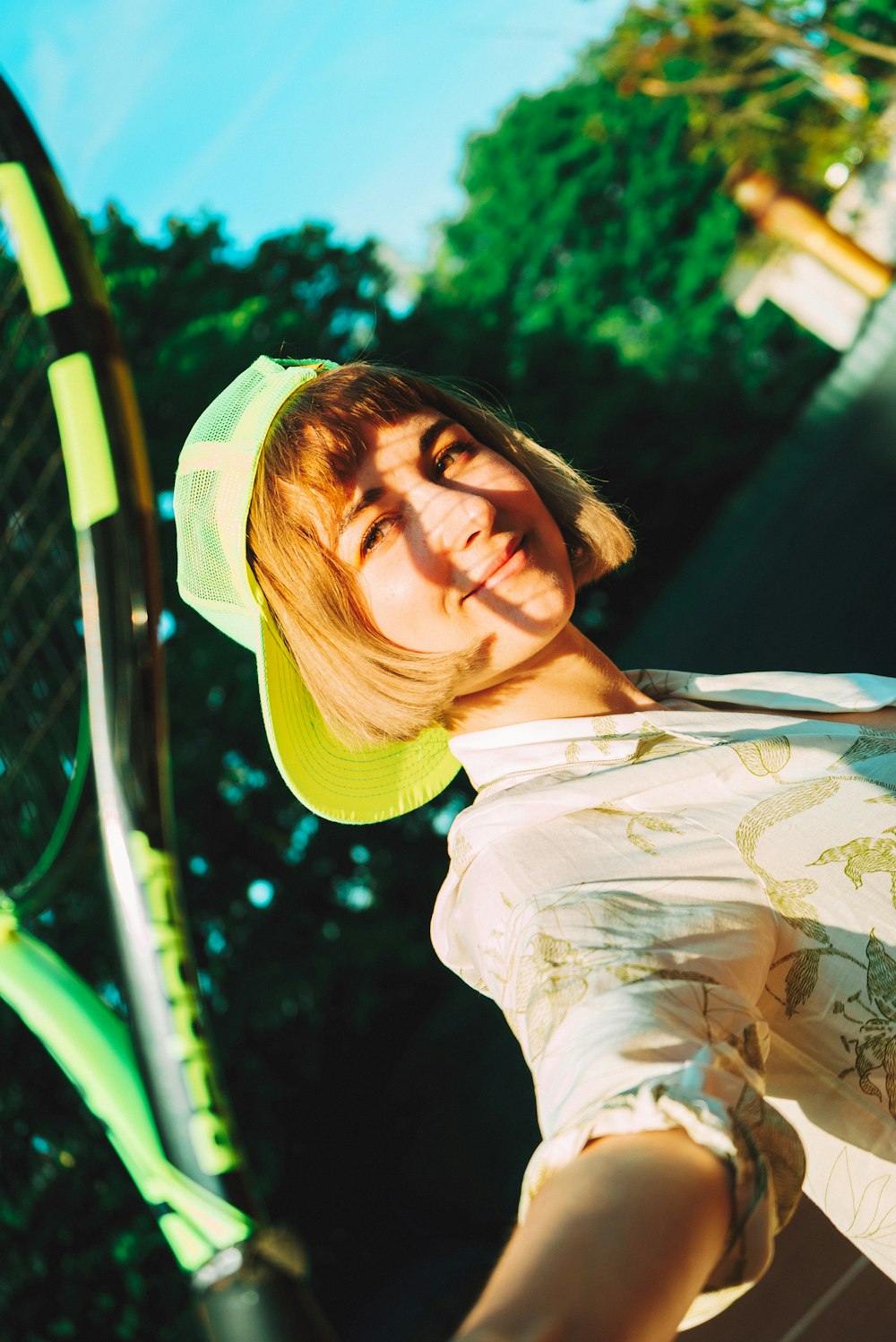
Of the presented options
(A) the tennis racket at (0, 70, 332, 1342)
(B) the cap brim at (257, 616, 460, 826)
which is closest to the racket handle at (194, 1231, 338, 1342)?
(A) the tennis racket at (0, 70, 332, 1342)

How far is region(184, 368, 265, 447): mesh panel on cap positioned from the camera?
1719 mm

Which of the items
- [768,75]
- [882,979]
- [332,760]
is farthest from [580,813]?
[768,75]

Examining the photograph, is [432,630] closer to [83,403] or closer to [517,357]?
[83,403]

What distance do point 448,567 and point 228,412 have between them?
1.64ft

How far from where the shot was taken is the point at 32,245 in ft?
5.09

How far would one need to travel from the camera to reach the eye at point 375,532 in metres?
1.56

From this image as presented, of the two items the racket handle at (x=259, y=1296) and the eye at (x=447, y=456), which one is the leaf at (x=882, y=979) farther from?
the eye at (x=447, y=456)

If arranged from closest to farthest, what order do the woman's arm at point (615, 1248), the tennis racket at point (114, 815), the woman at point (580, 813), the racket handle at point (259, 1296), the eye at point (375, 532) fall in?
the woman's arm at point (615, 1248) < the woman at point (580, 813) < the racket handle at point (259, 1296) < the tennis racket at point (114, 815) < the eye at point (375, 532)

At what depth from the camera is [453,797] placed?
217 inches

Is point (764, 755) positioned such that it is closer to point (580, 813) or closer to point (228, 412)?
point (580, 813)

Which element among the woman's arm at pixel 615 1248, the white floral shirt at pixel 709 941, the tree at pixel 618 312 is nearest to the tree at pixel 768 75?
the tree at pixel 618 312

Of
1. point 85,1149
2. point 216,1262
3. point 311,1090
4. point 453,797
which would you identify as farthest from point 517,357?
point 216,1262

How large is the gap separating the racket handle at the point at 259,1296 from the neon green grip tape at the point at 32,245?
1.25 m

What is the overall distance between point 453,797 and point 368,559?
4026 mm
